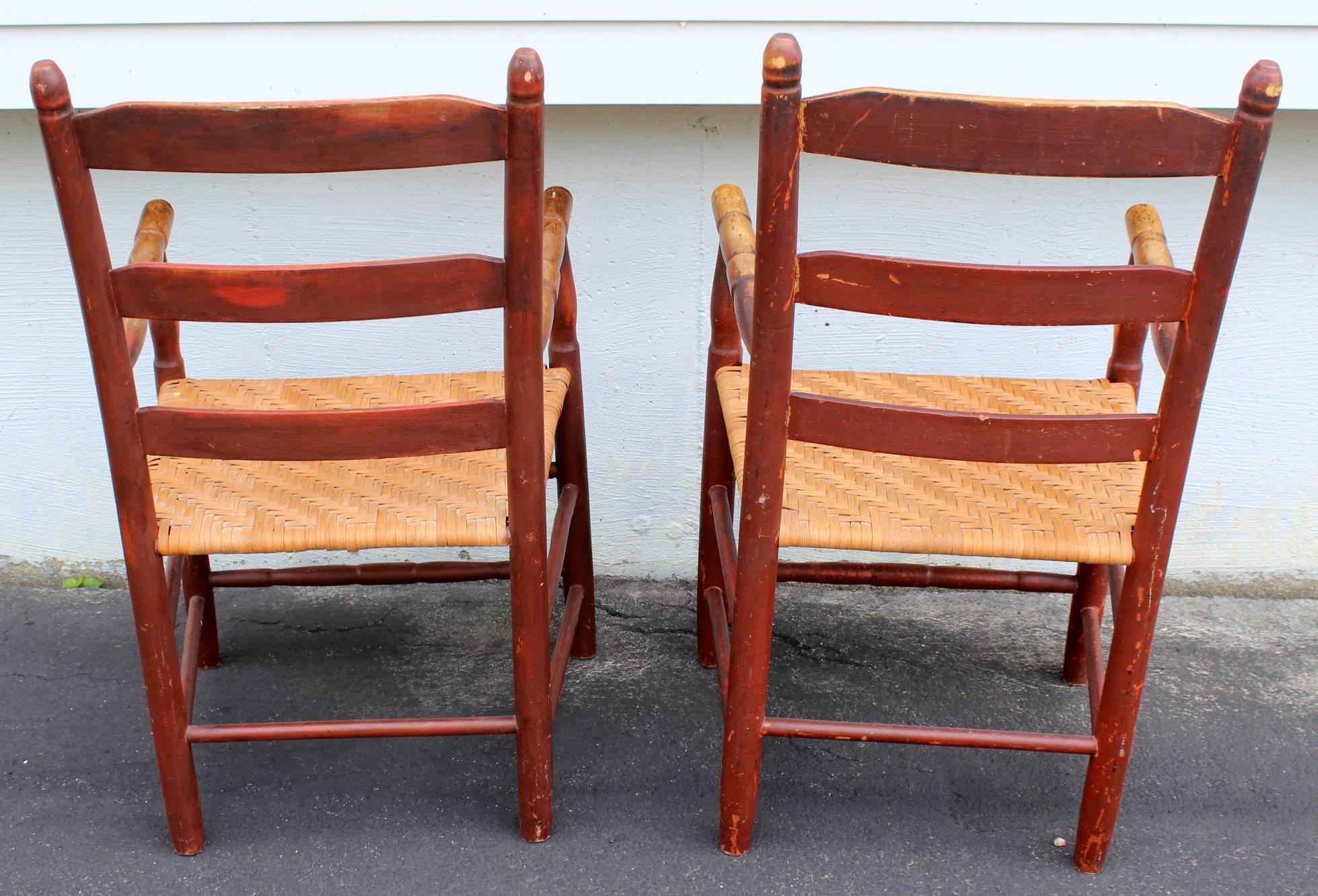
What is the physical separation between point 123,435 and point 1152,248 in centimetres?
132

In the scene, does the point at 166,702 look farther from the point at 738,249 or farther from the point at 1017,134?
the point at 1017,134

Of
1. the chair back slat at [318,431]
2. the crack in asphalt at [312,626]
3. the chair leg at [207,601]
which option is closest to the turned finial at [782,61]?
the chair back slat at [318,431]

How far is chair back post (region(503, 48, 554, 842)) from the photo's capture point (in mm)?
1234

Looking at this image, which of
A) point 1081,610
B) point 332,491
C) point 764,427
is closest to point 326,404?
point 332,491

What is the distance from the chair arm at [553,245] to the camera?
1.50 meters

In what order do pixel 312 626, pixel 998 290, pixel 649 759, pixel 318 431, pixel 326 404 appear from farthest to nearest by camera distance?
pixel 312 626 < pixel 649 759 < pixel 326 404 < pixel 318 431 < pixel 998 290

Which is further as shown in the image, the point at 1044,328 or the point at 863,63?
the point at 1044,328

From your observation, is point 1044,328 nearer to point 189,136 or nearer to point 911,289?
point 911,289

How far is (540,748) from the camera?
1630 millimetres

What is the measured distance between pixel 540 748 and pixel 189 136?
0.91 meters

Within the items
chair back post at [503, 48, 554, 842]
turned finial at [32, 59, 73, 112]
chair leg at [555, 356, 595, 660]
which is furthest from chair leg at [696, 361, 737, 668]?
turned finial at [32, 59, 73, 112]

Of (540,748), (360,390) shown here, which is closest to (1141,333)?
(540,748)

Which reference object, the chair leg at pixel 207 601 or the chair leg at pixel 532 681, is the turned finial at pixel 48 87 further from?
the chair leg at pixel 207 601

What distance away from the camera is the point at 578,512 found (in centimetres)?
197
